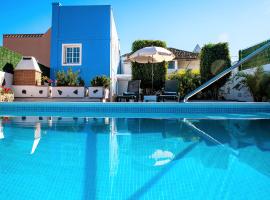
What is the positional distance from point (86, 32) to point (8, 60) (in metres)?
4.78

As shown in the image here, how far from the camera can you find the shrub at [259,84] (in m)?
12.6

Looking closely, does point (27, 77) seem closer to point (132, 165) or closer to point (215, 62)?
point (132, 165)

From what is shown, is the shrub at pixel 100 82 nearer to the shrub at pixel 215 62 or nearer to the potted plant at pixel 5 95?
the potted plant at pixel 5 95

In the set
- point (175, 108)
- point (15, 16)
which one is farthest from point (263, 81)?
point (15, 16)

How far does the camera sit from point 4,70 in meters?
11.8

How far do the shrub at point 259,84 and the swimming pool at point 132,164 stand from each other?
7790 millimetres

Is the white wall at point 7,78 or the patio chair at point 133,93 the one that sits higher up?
the white wall at point 7,78

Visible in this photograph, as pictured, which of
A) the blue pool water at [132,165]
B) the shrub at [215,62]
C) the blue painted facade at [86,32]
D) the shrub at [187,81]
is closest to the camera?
the blue pool water at [132,165]

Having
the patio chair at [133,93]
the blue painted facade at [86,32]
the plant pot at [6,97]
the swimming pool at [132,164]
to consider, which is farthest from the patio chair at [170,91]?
the swimming pool at [132,164]

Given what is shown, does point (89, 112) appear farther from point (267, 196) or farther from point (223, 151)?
point (267, 196)

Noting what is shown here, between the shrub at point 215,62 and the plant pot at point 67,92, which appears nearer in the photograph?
the plant pot at point 67,92

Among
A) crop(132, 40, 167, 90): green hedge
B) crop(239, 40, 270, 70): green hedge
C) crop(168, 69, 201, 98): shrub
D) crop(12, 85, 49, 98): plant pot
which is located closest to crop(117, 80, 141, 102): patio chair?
crop(12, 85, 49, 98): plant pot

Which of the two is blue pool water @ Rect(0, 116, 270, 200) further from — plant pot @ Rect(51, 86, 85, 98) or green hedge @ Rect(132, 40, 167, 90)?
green hedge @ Rect(132, 40, 167, 90)

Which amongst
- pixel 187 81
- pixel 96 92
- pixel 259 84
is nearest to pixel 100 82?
pixel 96 92
